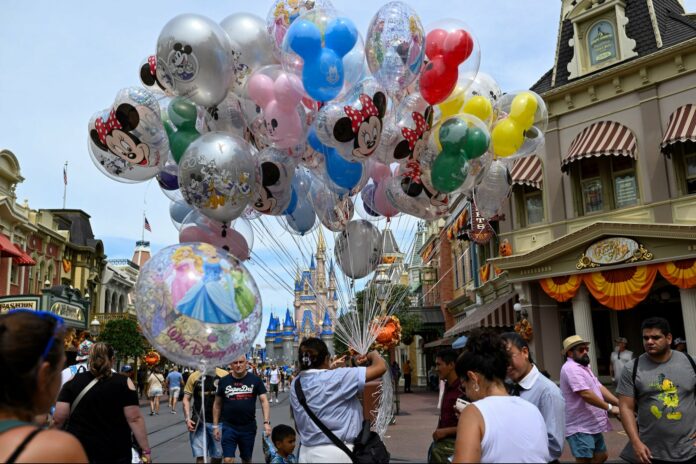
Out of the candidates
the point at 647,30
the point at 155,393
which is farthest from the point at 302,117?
the point at 155,393

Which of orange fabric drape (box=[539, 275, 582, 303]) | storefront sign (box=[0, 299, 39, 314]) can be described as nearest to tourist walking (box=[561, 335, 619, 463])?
orange fabric drape (box=[539, 275, 582, 303])

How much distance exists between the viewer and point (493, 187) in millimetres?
8094

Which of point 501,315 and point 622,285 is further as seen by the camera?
point 501,315

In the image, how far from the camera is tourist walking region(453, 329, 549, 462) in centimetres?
262

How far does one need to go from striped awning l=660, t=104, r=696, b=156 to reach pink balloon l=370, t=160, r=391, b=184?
915 centimetres

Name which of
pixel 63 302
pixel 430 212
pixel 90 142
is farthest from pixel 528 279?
pixel 63 302

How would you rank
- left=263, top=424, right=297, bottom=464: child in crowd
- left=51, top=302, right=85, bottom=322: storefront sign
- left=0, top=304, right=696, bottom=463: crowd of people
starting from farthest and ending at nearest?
left=51, top=302, right=85, bottom=322: storefront sign
left=263, top=424, right=297, bottom=464: child in crowd
left=0, top=304, right=696, bottom=463: crowd of people

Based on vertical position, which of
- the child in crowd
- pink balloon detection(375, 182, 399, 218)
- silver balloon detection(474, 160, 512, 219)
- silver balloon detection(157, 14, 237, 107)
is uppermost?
silver balloon detection(157, 14, 237, 107)

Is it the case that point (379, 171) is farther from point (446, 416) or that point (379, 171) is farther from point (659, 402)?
point (659, 402)

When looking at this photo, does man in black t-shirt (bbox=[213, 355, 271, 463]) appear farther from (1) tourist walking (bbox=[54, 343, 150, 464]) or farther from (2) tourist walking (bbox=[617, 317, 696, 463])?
(2) tourist walking (bbox=[617, 317, 696, 463])

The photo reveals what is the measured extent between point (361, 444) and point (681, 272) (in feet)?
39.6

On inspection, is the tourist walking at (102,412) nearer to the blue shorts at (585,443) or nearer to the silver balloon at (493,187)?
the blue shorts at (585,443)

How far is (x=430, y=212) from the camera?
7.55m

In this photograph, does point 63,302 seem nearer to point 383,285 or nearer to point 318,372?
point 383,285
